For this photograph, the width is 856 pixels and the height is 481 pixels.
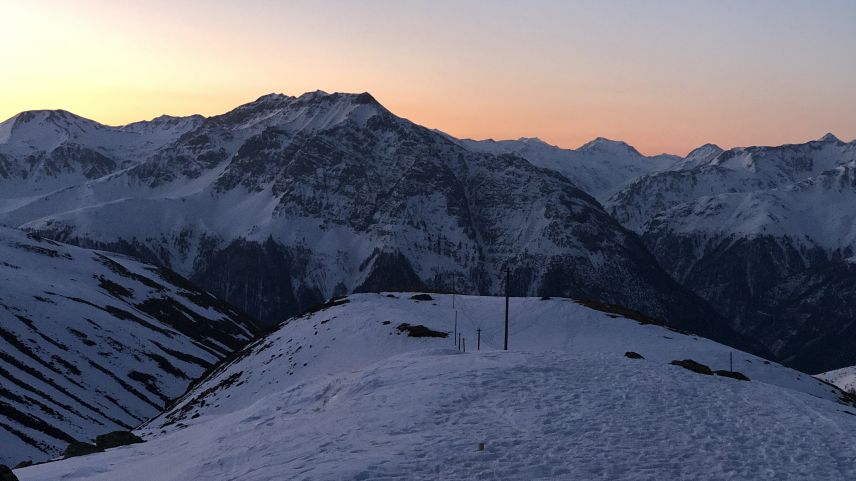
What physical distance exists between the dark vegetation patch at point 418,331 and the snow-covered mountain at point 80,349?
34.1 metres

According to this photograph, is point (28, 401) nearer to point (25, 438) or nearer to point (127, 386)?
point (25, 438)

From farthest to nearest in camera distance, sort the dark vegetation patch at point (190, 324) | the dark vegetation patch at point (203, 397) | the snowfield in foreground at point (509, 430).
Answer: the dark vegetation patch at point (190, 324), the dark vegetation patch at point (203, 397), the snowfield in foreground at point (509, 430)

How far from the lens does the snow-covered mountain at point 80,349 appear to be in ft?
293

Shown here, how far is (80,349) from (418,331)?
69.4 metres

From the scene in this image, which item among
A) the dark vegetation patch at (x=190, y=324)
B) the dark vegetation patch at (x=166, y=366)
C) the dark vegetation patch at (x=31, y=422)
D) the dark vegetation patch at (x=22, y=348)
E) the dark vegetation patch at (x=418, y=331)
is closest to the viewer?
the dark vegetation patch at (x=418, y=331)

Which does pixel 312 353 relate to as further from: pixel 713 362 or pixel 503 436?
pixel 503 436

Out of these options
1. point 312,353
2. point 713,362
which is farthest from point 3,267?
point 713,362

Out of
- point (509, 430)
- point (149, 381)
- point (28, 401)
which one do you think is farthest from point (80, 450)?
point (149, 381)

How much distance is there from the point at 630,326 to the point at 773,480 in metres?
75.9

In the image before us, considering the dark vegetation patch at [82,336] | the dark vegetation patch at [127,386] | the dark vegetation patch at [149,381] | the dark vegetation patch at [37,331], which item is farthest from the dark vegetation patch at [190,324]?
the dark vegetation patch at [127,386]

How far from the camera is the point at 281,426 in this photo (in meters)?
37.8

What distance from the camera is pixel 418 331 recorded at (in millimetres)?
79438

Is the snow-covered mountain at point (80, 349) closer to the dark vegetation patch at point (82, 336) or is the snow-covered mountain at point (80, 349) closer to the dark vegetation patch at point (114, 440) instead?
the dark vegetation patch at point (82, 336)

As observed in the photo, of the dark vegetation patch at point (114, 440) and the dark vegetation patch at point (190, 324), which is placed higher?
the dark vegetation patch at point (114, 440)
